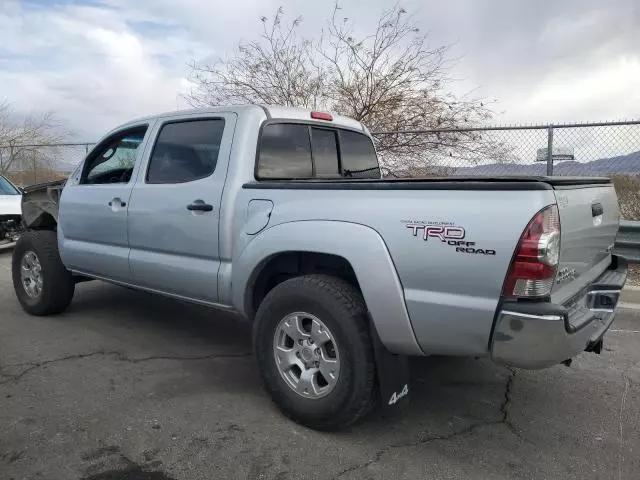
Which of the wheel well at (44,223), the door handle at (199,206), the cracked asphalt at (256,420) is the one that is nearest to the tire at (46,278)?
the wheel well at (44,223)

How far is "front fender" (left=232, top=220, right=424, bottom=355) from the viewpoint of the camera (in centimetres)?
276

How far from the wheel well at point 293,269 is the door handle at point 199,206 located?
0.58 metres

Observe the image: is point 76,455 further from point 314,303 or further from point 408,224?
point 408,224

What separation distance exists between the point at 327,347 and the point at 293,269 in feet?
1.89

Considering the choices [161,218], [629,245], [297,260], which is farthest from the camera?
[629,245]

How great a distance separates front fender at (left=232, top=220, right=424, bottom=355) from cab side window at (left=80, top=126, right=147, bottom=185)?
198 centimetres

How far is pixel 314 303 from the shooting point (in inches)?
119

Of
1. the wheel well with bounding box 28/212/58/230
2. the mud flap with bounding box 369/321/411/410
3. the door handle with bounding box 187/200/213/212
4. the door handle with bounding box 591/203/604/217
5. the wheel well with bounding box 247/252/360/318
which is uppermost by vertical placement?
the door handle with bounding box 187/200/213/212

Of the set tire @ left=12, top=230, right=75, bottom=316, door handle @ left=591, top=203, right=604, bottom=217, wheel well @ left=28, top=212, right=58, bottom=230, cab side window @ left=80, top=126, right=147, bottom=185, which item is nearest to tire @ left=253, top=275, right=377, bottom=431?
door handle @ left=591, top=203, right=604, bottom=217

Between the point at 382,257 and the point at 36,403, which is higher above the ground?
the point at 382,257

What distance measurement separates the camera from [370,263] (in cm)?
281

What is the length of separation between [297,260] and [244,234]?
0.38m

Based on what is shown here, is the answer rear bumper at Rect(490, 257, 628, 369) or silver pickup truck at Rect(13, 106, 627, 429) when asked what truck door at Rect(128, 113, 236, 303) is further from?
rear bumper at Rect(490, 257, 628, 369)

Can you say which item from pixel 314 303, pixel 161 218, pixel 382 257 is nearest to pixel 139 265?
pixel 161 218
